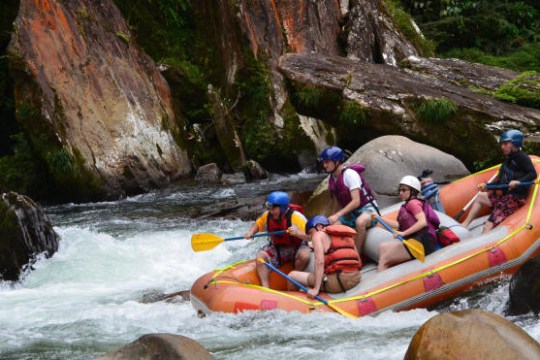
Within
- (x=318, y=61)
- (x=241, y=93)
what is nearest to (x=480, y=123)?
(x=318, y=61)

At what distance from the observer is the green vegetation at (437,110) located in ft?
36.3

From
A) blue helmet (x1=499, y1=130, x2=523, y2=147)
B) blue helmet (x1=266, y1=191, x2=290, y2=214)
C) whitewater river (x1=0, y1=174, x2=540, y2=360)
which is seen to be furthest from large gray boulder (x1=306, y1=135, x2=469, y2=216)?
blue helmet (x1=266, y1=191, x2=290, y2=214)

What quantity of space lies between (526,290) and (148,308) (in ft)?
11.4

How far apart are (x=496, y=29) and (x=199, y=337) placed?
17.3 m

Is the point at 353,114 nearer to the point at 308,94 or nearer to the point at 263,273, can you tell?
the point at 308,94

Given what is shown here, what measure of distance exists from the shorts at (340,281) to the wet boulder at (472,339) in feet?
7.31

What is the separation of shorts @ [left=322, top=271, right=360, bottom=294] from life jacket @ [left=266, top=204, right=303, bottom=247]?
2.14 ft

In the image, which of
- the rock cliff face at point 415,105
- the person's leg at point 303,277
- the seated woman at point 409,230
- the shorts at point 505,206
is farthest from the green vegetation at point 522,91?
the person's leg at point 303,277

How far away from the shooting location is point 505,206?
763 centimetres

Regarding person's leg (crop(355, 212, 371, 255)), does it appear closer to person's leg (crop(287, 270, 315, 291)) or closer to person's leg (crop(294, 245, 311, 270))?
person's leg (crop(294, 245, 311, 270))

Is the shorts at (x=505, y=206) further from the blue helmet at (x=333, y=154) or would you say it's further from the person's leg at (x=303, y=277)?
the person's leg at (x=303, y=277)

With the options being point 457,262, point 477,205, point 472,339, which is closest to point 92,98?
point 477,205

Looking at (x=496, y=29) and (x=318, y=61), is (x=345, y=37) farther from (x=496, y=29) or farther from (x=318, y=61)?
(x=496, y=29)

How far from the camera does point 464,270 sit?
21.9 ft
